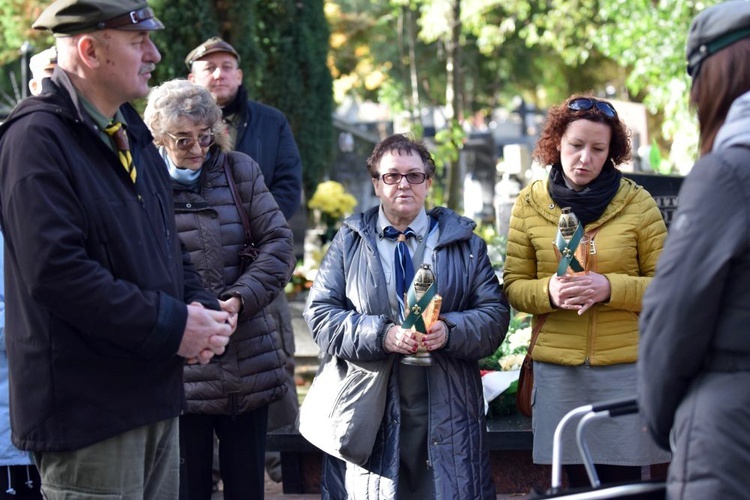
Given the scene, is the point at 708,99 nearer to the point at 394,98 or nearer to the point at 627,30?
the point at 627,30

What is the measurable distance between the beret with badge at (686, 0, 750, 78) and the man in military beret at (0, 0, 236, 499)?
160cm

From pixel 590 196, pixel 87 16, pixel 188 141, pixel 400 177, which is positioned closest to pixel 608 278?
pixel 590 196

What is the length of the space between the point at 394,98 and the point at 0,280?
17390 mm

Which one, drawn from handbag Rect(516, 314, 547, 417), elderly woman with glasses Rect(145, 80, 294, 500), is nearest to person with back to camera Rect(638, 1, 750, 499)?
handbag Rect(516, 314, 547, 417)

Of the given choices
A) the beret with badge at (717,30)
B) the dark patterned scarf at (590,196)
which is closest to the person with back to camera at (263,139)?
the dark patterned scarf at (590,196)

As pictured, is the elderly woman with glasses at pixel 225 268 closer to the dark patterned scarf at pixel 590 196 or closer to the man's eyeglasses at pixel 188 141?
the man's eyeglasses at pixel 188 141

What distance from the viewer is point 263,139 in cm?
615

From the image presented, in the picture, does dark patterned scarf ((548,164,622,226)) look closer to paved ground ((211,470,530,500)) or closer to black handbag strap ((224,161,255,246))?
black handbag strap ((224,161,255,246))

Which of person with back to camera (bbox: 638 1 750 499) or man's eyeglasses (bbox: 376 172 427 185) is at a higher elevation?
man's eyeglasses (bbox: 376 172 427 185)

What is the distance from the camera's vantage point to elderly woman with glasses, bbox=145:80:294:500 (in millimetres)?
4707

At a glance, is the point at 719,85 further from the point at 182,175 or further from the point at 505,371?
the point at 505,371

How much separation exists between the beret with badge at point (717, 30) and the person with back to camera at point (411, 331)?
6.38ft

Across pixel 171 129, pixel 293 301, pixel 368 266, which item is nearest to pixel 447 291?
pixel 368 266

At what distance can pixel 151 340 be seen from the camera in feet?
10.5
